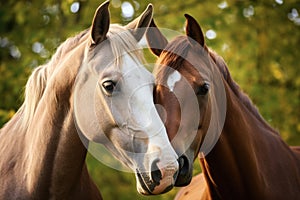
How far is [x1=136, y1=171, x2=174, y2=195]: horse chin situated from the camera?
12.4ft

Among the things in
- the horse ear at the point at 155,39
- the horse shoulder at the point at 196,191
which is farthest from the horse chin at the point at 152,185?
the horse ear at the point at 155,39

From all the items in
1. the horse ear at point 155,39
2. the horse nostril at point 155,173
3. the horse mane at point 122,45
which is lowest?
the horse nostril at point 155,173

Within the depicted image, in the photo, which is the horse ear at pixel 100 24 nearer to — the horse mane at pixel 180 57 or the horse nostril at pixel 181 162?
the horse mane at pixel 180 57

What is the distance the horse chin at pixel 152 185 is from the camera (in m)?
3.78

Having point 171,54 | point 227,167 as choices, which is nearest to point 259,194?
point 227,167

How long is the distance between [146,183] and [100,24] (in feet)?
3.43

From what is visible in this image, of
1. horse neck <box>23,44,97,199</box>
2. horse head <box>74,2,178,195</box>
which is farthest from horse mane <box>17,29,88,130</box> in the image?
horse head <box>74,2,178,195</box>

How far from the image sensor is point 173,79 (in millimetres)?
4480

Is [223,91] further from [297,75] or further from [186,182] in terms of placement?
[297,75]

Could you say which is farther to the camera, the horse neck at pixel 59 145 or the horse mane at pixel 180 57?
the horse mane at pixel 180 57

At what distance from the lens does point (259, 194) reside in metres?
4.68

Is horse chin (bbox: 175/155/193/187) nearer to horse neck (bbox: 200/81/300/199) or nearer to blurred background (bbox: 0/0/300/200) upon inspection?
horse neck (bbox: 200/81/300/199)

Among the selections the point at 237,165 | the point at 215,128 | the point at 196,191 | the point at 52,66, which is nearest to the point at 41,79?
the point at 52,66

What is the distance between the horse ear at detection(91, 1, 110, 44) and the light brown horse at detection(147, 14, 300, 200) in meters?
0.64
